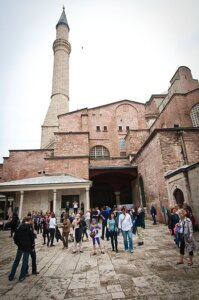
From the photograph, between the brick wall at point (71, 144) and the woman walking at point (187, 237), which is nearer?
the woman walking at point (187, 237)

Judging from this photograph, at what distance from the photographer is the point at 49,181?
1495 cm

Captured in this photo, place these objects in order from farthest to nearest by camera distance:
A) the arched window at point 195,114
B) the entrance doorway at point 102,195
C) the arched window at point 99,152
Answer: the arched window at point 99,152 → the entrance doorway at point 102,195 → the arched window at point 195,114

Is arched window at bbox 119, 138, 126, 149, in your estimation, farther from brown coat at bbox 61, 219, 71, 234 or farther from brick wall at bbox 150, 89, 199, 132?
brown coat at bbox 61, 219, 71, 234

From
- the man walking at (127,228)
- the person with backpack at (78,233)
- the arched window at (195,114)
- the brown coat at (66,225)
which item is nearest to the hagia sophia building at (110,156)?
the arched window at (195,114)

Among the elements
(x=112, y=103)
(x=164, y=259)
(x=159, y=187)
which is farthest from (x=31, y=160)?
(x=164, y=259)

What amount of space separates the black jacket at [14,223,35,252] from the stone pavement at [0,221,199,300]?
2.38 ft

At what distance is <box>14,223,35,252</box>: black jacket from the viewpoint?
4359 mm

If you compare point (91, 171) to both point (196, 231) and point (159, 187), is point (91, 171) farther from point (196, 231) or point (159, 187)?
point (196, 231)

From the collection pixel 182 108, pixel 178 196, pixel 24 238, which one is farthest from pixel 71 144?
pixel 24 238

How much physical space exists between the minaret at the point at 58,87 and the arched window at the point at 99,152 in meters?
9.10

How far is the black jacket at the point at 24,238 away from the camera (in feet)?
14.3

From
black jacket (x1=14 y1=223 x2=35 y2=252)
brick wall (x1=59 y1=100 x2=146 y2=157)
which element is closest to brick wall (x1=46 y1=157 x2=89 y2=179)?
brick wall (x1=59 y1=100 x2=146 y2=157)

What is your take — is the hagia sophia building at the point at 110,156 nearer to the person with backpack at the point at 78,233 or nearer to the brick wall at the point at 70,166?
the brick wall at the point at 70,166

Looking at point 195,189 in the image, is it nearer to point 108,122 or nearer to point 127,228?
point 127,228
